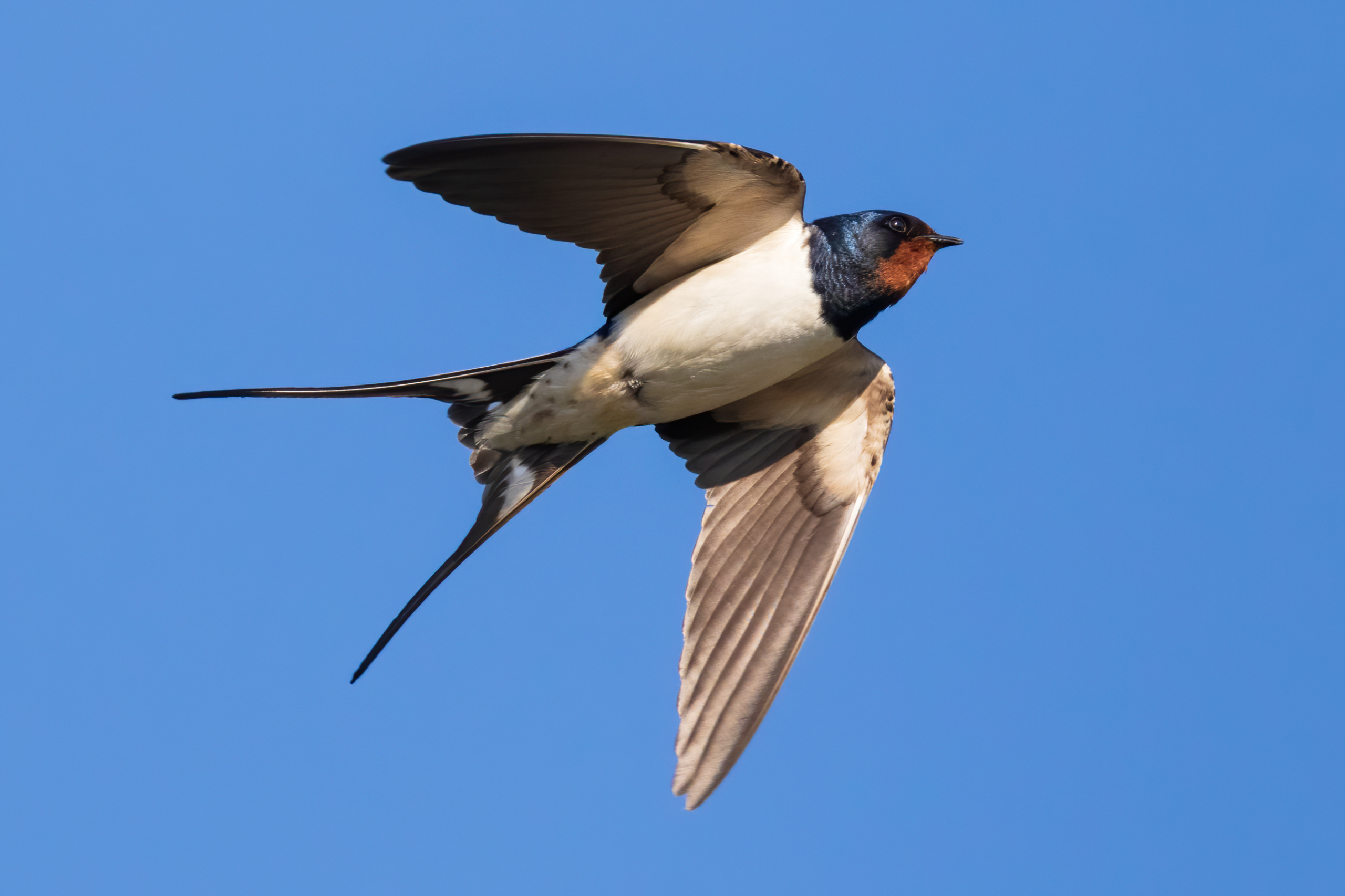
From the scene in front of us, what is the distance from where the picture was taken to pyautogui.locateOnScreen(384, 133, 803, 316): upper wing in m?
3.10

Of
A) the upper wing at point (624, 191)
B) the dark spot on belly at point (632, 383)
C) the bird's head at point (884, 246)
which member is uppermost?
the bird's head at point (884, 246)

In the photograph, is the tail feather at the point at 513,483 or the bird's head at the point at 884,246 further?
the bird's head at the point at 884,246

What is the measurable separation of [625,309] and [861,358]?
0.73m

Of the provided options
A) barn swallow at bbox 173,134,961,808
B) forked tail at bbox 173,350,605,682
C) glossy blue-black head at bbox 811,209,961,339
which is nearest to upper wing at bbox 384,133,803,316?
barn swallow at bbox 173,134,961,808

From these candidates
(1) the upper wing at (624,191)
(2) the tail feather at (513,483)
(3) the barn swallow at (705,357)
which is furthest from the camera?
(2) the tail feather at (513,483)

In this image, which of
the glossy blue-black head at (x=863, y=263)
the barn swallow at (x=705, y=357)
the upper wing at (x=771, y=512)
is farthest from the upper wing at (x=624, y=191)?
the upper wing at (x=771, y=512)

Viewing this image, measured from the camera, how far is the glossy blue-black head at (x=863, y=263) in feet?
11.8

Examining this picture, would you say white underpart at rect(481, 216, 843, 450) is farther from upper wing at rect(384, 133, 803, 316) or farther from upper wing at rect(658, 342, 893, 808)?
upper wing at rect(658, 342, 893, 808)

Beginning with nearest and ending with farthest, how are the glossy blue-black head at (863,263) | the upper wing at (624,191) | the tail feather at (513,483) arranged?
the upper wing at (624,191)
the tail feather at (513,483)
the glossy blue-black head at (863,263)

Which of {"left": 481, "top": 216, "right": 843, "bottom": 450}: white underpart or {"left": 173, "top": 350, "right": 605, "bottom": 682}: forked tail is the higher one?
{"left": 481, "top": 216, "right": 843, "bottom": 450}: white underpart

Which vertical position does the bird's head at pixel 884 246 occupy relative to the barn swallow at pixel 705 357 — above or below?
above

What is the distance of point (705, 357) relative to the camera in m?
3.62

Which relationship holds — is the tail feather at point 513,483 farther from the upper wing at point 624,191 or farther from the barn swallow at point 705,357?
the upper wing at point 624,191

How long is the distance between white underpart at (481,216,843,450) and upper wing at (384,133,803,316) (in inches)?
3.0
